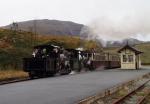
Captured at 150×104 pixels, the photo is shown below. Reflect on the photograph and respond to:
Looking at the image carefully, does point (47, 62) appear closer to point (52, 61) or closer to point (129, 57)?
point (52, 61)

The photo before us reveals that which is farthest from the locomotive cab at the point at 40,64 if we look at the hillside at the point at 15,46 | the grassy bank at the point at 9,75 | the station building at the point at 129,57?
the station building at the point at 129,57

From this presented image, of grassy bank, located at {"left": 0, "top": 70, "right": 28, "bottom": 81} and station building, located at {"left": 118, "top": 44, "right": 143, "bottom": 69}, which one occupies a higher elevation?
station building, located at {"left": 118, "top": 44, "right": 143, "bottom": 69}

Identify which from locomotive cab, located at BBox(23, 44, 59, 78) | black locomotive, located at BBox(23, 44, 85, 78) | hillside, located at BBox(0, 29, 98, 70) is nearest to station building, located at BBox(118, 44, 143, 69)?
hillside, located at BBox(0, 29, 98, 70)

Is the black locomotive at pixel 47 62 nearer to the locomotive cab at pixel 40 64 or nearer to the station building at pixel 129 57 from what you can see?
the locomotive cab at pixel 40 64

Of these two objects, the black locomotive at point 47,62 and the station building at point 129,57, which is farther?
the station building at point 129,57

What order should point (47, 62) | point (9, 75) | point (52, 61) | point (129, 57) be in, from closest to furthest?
point (9, 75)
point (47, 62)
point (52, 61)
point (129, 57)

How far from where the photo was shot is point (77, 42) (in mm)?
76062

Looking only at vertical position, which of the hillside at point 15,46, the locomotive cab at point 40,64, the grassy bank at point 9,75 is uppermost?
the hillside at point 15,46

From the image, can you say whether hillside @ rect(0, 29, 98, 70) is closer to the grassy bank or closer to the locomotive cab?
the grassy bank

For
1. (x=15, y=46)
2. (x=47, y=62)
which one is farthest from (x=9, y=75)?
(x=15, y=46)

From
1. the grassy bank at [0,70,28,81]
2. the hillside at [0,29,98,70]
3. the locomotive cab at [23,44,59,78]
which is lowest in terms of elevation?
the grassy bank at [0,70,28,81]

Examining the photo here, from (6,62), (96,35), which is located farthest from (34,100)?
(96,35)

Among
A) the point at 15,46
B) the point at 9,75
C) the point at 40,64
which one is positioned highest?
the point at 15,46

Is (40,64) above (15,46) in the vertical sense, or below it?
below
